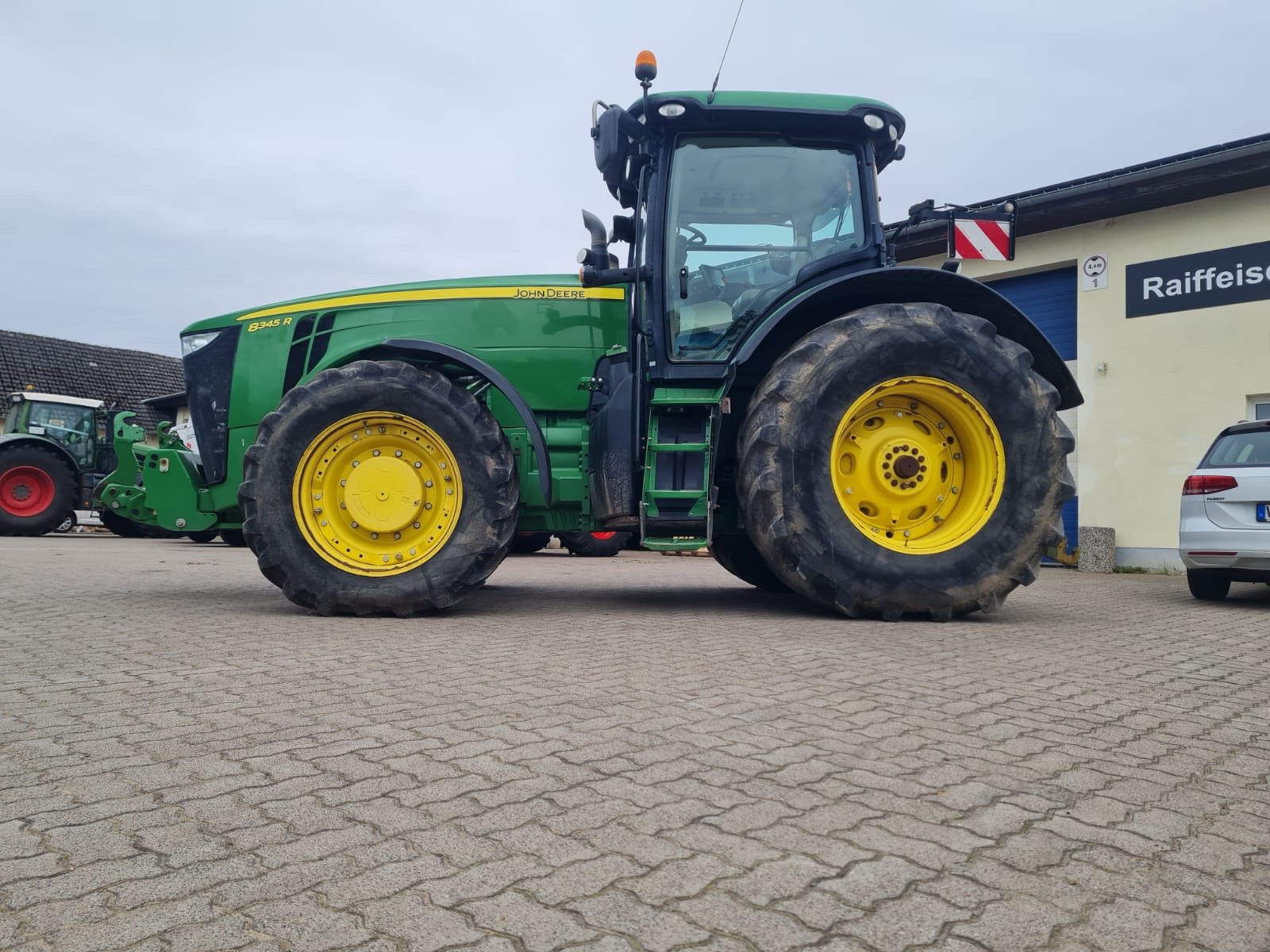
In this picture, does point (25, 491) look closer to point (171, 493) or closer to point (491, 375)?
point (171, 493)

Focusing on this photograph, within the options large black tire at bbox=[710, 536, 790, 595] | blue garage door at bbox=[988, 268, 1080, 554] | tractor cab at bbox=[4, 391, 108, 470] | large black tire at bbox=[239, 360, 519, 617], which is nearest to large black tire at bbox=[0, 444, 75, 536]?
tractor cab at bbox=[4, 391, 108, 470]

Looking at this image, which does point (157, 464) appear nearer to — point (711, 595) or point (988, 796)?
point (711, 595)

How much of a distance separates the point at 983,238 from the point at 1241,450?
2740 mm

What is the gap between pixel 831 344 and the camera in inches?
207

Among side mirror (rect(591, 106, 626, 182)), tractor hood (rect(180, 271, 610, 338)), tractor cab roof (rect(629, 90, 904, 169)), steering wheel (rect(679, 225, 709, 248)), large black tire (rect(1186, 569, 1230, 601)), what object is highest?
tractor cab roof (rect(629, 90, 904, 169))

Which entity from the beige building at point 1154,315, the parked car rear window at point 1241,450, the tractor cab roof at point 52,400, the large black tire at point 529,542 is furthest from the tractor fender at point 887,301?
the tractor cab roof at point 52,400

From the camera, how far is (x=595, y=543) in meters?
12.9

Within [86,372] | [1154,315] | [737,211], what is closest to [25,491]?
[737,211]

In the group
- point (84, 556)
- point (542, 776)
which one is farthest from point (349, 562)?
point (84, 556)

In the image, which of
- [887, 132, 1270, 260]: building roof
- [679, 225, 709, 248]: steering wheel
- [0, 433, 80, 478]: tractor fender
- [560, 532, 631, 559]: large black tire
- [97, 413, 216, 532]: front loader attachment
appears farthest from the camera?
[0, 433, 80, 478]: tractor fender

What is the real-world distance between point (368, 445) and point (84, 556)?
7.93m

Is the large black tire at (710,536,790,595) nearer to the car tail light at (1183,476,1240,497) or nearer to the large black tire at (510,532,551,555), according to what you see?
the car tail light at (1183,476,1240,497)

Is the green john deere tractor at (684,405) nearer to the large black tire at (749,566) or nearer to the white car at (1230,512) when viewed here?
Result: the large black tire at (749,566)

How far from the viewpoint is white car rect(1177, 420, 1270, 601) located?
6.72 meters
